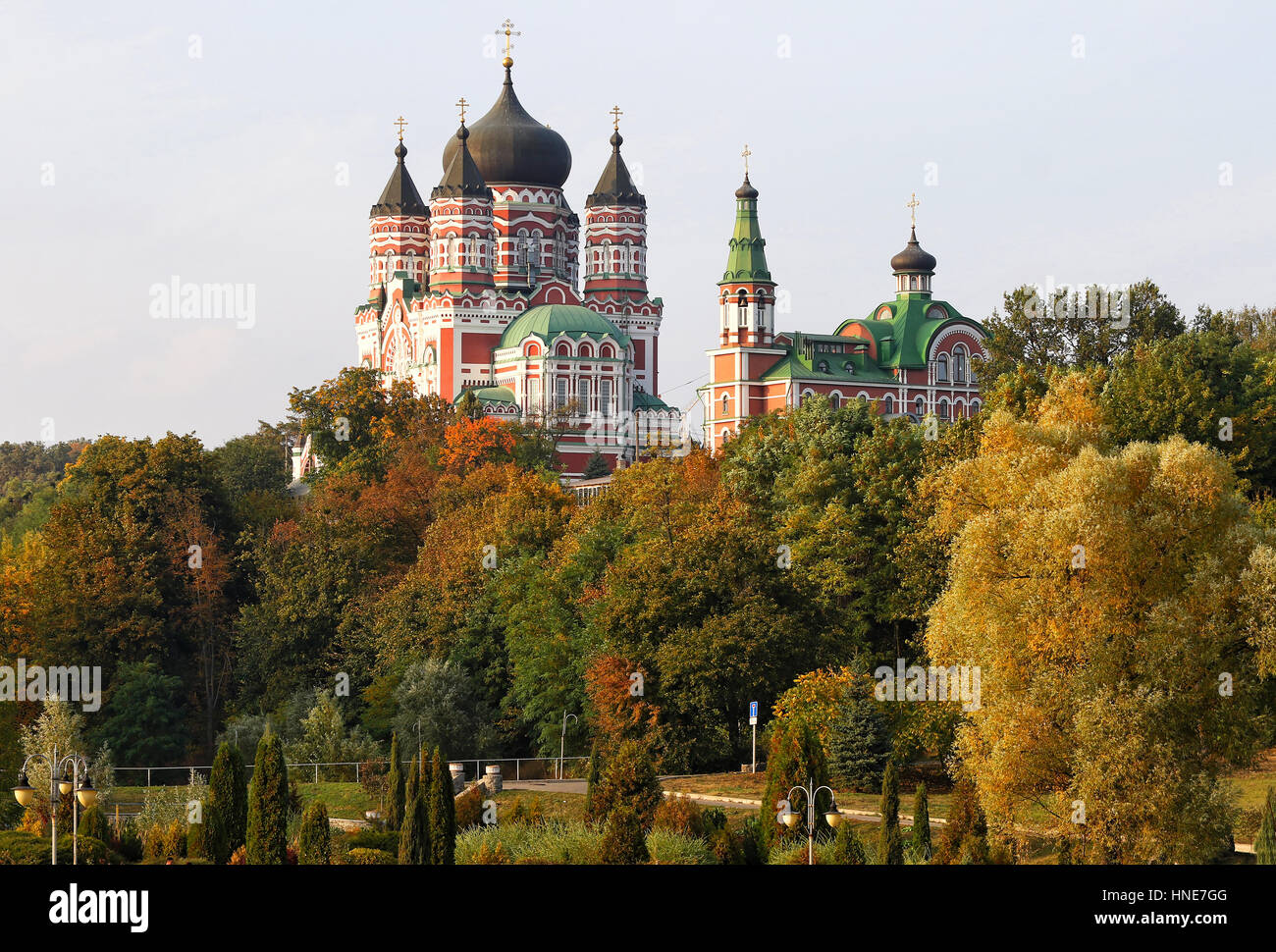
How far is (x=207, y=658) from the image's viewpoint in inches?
1907

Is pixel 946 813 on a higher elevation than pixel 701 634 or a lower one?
lower

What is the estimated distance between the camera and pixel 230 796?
28.5 meters

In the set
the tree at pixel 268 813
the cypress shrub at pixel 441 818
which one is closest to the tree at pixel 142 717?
the tree at pixel 268 813

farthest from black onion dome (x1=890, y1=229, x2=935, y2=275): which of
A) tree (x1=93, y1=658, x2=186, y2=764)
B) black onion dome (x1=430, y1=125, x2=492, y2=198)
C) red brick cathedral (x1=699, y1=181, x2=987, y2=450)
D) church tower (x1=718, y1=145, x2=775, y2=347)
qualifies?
tree (x1=93, y1=658, x2=186, y2=764)

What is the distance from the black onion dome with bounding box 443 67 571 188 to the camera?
91.3 metres

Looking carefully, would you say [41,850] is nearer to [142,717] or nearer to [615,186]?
[142,717]

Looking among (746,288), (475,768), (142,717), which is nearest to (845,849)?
(475,768)

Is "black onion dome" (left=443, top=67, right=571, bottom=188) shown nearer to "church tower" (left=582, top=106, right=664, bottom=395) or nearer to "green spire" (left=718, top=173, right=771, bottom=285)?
"church tower" (left=582, top=106, right=664, bottom=395)

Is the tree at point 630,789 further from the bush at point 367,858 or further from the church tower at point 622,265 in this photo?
the church tower at point 622,265

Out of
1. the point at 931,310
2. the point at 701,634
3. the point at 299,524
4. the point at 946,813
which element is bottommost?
the point at 946,813
